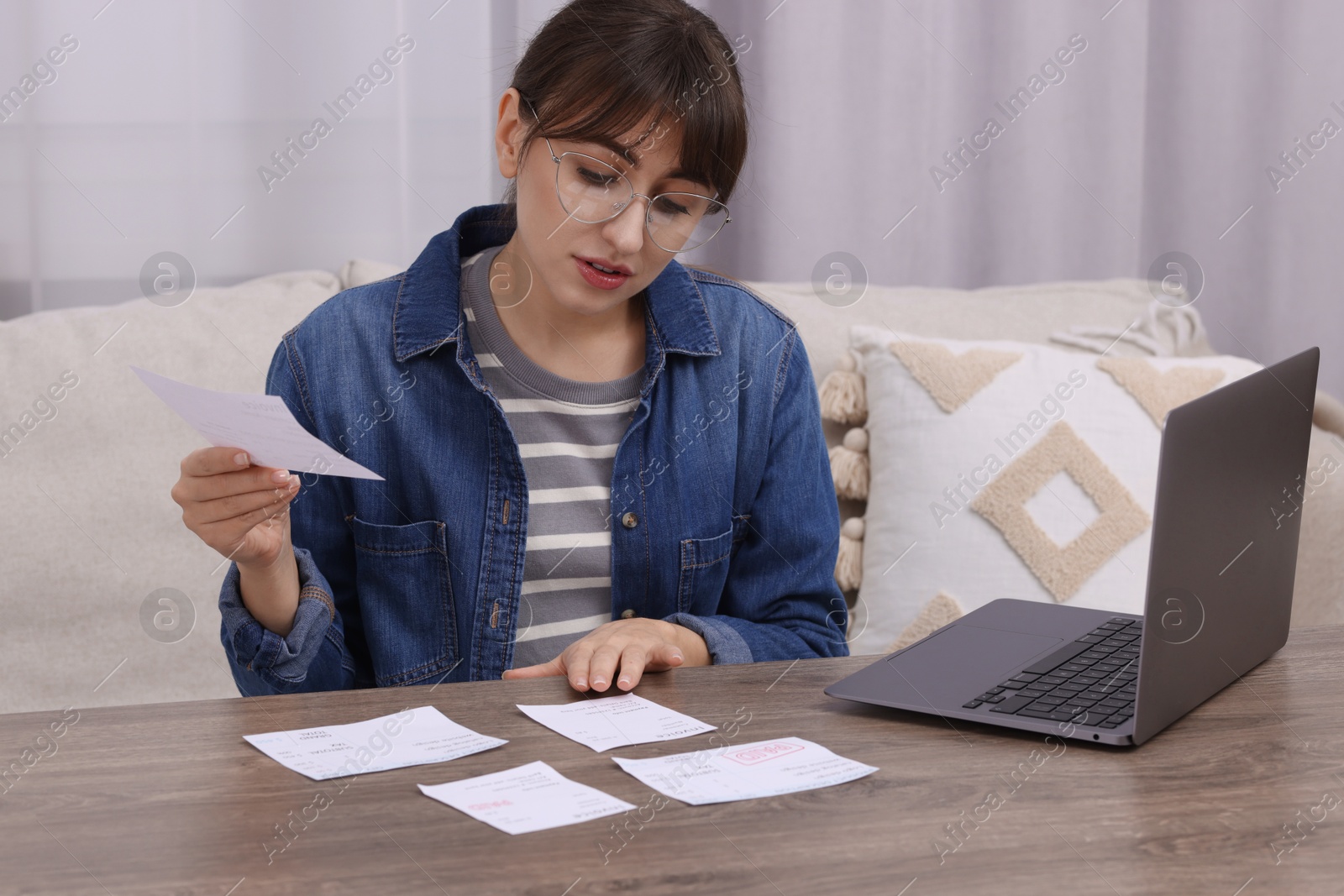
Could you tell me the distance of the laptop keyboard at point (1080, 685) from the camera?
794 mm

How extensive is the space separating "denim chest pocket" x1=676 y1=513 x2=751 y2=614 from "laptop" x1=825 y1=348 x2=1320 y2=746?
0.90ft

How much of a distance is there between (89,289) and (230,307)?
0.39 meters

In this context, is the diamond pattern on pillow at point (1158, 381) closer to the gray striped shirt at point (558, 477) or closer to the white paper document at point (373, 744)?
the gray striped shirt at point (558, 477)

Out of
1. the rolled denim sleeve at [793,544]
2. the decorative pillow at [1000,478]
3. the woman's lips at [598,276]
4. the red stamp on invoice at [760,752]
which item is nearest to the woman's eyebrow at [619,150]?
the woman's lips at [598,276]

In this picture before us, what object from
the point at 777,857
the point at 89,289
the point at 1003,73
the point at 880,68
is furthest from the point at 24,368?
the point at 1003,73

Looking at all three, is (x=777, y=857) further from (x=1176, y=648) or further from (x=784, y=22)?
(x=784, y=22)

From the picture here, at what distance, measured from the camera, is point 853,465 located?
1.69 metres

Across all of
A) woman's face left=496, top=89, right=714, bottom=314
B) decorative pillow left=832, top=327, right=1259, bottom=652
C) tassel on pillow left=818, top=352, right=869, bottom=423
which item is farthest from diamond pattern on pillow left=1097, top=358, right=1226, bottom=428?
woman's face left=496, top=89, right=714, bottom=314

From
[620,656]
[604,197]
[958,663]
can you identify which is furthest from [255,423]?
[958,663]

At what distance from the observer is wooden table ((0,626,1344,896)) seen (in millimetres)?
570

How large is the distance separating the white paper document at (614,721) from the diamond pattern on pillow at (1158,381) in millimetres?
1083

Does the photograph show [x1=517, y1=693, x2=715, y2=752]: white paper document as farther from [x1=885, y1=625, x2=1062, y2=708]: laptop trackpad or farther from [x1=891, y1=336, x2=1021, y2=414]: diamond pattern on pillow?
[x1=891, y1=336, x2=1021, y2=414]: diamond pattern on pillow

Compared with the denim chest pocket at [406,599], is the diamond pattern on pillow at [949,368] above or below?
above

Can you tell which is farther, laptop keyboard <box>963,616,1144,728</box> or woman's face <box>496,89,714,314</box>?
woman's face <box>496,89,714,314</box>
